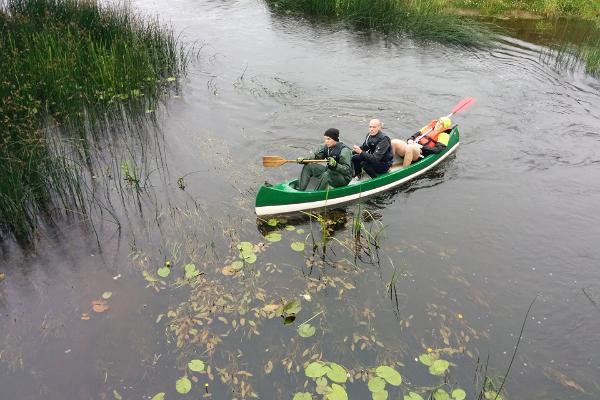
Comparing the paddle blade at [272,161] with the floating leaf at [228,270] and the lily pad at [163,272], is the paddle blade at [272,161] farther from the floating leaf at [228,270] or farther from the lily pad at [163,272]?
the lily pad at [163,272]

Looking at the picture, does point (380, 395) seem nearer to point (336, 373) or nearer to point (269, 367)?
point (336, 373)

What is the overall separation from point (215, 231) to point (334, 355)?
310 centimetres

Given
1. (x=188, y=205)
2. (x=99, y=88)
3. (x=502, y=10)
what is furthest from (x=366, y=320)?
(x=502, y=10)

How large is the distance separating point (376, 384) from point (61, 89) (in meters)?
8.63

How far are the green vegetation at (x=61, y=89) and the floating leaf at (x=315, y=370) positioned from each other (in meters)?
4.86

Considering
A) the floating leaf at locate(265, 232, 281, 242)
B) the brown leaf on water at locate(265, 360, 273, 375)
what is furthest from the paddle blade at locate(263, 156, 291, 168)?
the brown leaf on water at locate(265, 360, 273, 375)

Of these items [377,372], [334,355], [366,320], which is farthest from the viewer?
[366,320]

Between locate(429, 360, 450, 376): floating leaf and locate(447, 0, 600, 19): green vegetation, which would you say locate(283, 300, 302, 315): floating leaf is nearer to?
locate(429, 360, 450, 376): floating leaf

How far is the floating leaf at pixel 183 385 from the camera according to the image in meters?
5.22

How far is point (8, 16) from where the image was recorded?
38.1 ft

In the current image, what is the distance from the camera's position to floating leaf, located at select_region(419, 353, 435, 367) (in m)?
5.72

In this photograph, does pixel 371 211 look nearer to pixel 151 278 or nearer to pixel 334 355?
pixel 334 355

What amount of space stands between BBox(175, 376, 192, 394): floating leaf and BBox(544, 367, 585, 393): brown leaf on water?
171 inches

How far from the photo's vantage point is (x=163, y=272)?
688 centimetres
